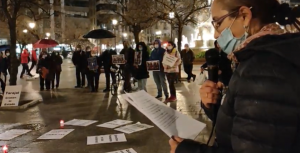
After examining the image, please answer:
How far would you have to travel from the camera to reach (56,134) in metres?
7.10

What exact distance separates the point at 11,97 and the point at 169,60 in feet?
15.7

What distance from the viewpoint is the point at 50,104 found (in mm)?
10984

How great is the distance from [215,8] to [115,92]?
460 inches

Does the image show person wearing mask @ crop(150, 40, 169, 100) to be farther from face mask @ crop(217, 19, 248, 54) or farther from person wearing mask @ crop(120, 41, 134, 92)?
face mask @ crop(217, 19, 248, 54)

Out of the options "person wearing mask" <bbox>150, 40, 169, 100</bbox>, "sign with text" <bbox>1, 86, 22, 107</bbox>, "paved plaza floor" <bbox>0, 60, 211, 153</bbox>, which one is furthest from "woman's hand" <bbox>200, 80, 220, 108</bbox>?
"person wearing mask" <bbox>150, 40, 169, 100</bbox>

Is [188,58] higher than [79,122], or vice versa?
[188,58]

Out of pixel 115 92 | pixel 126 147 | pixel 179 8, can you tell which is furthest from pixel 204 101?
pixel 179 8

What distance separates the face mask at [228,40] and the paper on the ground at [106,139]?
492 centimetres

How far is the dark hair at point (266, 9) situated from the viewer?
4.92 feet

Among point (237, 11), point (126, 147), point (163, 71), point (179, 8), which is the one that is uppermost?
point (179, 8)

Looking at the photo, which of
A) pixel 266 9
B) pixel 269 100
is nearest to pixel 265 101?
pixel 269 100

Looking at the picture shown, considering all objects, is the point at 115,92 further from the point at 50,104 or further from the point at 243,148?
the point at 243,148

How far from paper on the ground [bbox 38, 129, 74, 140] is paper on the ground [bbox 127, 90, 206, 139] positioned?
5077mm

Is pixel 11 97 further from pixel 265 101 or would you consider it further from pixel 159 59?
pixel 265 101
